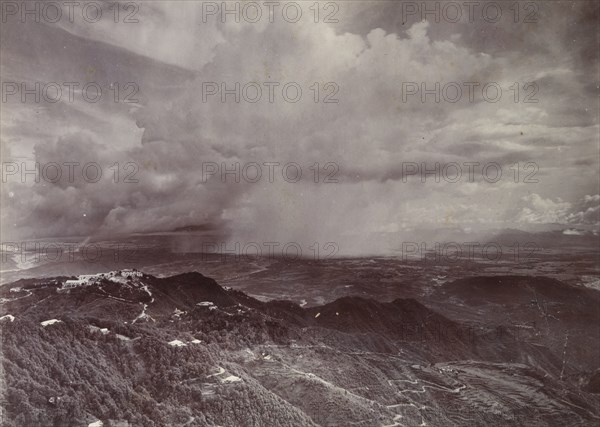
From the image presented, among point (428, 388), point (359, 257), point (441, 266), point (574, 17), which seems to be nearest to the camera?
point (574, 17)

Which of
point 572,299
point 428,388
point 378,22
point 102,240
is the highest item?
point 378,22

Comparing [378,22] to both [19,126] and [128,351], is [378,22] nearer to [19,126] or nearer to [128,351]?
[19,126]

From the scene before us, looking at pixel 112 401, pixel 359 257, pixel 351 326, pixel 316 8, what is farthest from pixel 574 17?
pixel 112 401

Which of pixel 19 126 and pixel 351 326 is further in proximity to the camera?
pixel 351 326

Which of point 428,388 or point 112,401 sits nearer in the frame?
point 112,401

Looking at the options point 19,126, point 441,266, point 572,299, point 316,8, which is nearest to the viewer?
point 19,126

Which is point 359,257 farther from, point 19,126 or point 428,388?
point 19,126

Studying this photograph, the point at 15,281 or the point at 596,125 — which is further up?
the point at 596,125

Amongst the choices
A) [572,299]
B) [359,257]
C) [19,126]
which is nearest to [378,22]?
[359,257]

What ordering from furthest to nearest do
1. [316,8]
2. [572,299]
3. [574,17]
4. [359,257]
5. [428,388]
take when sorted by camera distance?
[428,388]
[572,299]
[359,257]
[574,17]
[316,8]
